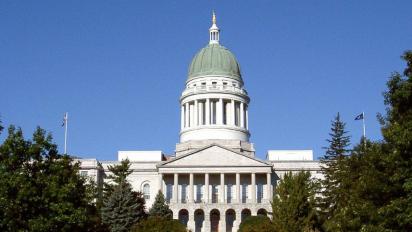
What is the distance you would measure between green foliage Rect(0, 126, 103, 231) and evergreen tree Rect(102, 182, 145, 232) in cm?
1667

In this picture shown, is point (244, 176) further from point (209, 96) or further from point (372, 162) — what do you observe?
point (372, 162)

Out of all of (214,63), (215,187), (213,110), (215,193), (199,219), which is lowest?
(199,219)

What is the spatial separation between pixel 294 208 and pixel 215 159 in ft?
131

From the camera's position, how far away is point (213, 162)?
8538 centimetres

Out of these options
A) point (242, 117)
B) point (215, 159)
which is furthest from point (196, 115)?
point (215, 159)

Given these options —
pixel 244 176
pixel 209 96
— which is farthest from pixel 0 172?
pixel 209 96

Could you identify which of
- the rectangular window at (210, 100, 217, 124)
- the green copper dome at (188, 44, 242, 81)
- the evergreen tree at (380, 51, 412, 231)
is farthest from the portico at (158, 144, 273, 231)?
the evergreen tree at (380, 51, 412, 231)

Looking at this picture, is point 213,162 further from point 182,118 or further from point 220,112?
point 182,118

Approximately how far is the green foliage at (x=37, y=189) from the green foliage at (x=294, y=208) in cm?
1343

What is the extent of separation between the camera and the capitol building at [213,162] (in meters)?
83.9

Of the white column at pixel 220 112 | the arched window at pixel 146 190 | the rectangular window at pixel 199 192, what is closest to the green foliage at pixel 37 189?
the rectangular window at pixel 199 192

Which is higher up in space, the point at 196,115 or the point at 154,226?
the point at 196,115

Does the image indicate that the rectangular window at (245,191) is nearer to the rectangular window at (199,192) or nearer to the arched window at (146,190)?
the rectangular window at (199,192)

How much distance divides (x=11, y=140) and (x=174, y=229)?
19.7m
